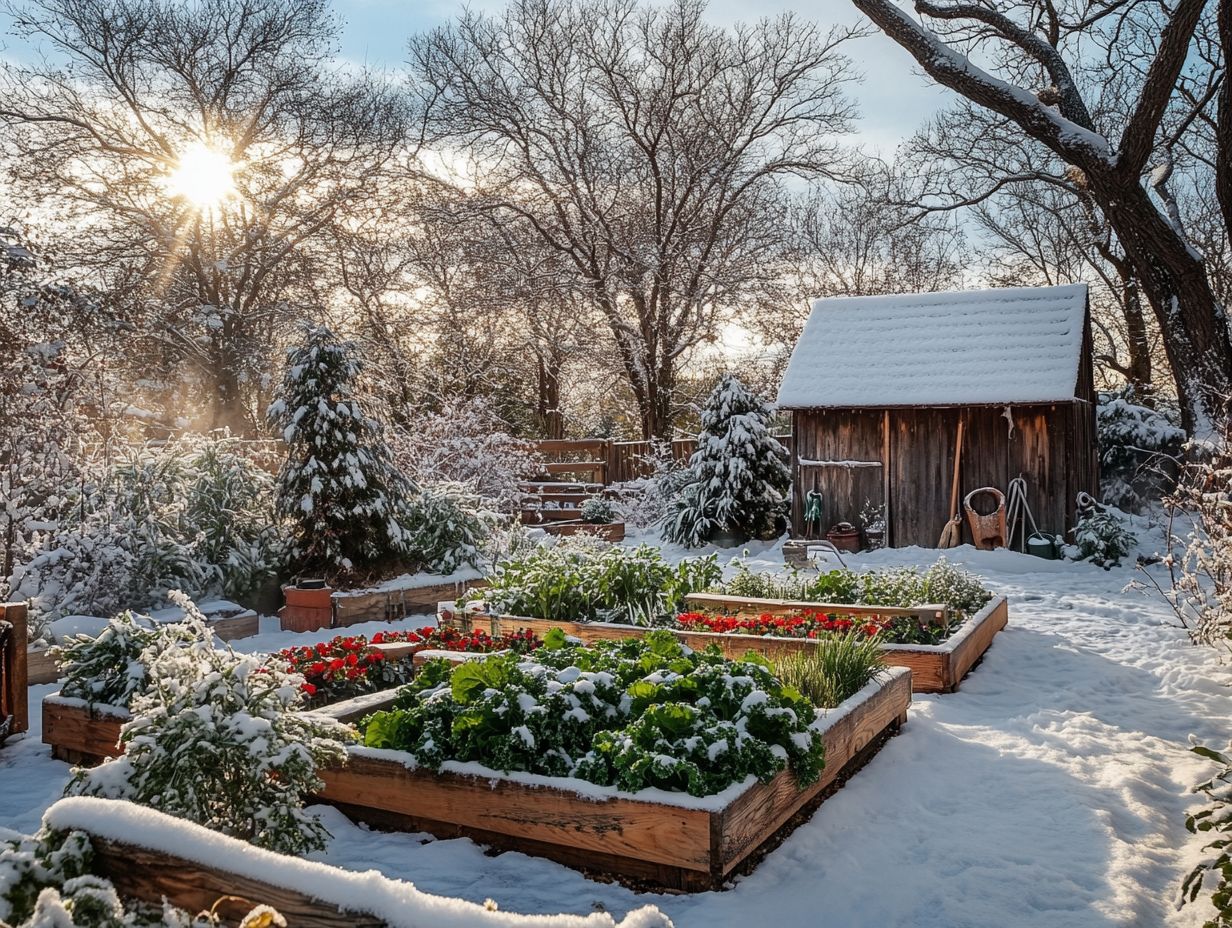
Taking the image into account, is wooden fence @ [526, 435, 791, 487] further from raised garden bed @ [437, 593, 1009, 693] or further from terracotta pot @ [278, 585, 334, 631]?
raised garden bed @ [437, 593, 1009, 693]

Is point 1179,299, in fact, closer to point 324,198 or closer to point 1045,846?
point 1045,846

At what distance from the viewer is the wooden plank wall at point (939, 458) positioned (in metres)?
12.8

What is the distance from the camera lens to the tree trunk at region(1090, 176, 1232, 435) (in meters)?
11.5

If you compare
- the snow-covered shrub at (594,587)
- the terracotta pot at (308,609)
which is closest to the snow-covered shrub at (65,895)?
the snow-covered shrub at (594,587)

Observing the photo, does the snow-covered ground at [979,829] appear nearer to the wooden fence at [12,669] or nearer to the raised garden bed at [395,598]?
the wooden fence at [12,669]

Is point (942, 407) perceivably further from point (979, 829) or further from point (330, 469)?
point (979, 829)

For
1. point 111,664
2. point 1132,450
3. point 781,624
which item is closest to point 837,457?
point 1132,450

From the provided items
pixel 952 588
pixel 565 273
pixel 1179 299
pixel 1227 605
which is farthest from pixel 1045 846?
pixel 565 273

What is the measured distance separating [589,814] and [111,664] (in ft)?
10.0

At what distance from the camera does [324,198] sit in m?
18.7

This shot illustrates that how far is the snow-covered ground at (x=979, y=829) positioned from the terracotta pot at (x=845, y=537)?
6.81 meters

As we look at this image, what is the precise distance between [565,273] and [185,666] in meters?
18.0

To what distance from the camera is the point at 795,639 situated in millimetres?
6062

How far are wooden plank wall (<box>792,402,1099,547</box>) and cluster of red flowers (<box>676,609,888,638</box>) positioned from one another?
7.14 m
